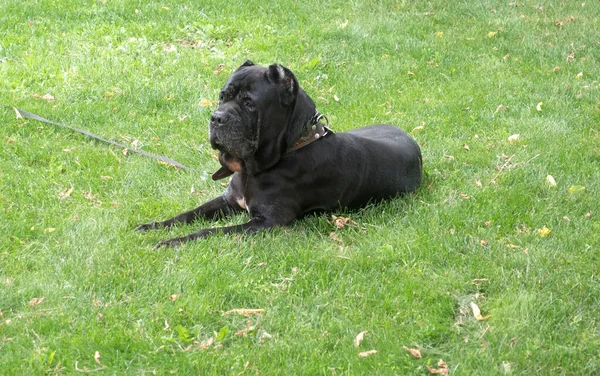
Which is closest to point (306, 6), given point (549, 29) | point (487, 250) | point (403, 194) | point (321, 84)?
point (321, 84)

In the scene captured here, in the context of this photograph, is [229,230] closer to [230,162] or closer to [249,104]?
[230,162]

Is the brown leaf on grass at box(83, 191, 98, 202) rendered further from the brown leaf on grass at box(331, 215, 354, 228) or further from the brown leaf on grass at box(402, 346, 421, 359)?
the brown leaf on grass at box(402, 346, 421, 359)

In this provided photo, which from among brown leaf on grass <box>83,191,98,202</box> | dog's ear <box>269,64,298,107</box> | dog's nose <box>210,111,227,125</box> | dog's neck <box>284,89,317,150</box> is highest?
dog's ear <box>269,64,298,107</box>

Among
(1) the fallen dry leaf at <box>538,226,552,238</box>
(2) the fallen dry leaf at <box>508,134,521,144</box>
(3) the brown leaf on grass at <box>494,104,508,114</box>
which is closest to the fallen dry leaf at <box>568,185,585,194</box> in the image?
(1) the fallen dry leaf at <box>538,226,552,238</box>

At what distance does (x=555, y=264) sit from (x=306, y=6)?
287 inches

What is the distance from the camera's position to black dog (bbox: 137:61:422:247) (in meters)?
5.49

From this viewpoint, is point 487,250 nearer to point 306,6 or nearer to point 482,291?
point 482,291

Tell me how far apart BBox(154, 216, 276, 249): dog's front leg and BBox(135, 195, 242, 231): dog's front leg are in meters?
0.39

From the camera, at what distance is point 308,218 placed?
5.87 meters

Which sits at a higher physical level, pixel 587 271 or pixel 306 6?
pixel 306 6

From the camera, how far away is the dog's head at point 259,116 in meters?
5.47

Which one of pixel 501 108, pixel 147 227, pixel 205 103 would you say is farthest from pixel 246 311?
pixel 501 108

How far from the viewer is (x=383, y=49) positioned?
997 cm

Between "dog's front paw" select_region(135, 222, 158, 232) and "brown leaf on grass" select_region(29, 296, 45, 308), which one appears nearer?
"brown leaf on grass" select_region(29, 296, 45, 308)
